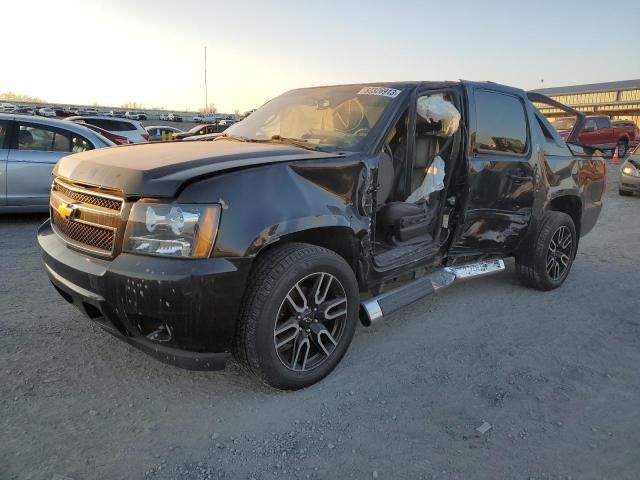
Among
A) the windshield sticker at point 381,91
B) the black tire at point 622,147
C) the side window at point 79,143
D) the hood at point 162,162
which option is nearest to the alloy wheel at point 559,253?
the windshield sticker at point 381,91

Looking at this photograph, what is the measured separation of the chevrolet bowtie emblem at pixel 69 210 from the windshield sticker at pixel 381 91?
2.22 metres

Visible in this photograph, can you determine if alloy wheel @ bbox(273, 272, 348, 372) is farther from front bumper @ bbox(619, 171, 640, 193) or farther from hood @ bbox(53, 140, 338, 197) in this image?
front bumper @ bbox(619, 171, 640, 193)

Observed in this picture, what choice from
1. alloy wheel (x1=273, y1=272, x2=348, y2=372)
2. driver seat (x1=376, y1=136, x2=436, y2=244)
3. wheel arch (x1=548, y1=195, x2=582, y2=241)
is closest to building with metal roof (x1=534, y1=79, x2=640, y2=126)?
wheel arch (x1=548, y1=195, x2=582, y2=241)

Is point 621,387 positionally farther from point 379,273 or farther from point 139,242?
point 139,242

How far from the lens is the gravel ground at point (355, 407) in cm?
230

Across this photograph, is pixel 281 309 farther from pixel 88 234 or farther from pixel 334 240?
pixel 88 234

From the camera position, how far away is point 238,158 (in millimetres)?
2789

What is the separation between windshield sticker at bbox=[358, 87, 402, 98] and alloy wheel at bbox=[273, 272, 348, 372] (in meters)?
1.57

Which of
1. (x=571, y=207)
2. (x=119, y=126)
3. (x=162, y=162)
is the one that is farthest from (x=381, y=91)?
(x=119, y=126)

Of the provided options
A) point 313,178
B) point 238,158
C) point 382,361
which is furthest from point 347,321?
point 238,158

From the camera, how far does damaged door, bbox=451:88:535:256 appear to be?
414cm

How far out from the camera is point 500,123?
4422 millimetres

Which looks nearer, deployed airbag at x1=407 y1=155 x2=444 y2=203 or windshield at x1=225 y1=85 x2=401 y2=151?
windshield at x1=225 y1=85 x2=401 y2=151

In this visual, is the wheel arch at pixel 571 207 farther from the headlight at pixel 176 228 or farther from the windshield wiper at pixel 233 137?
the headlight at pixel 176 228
